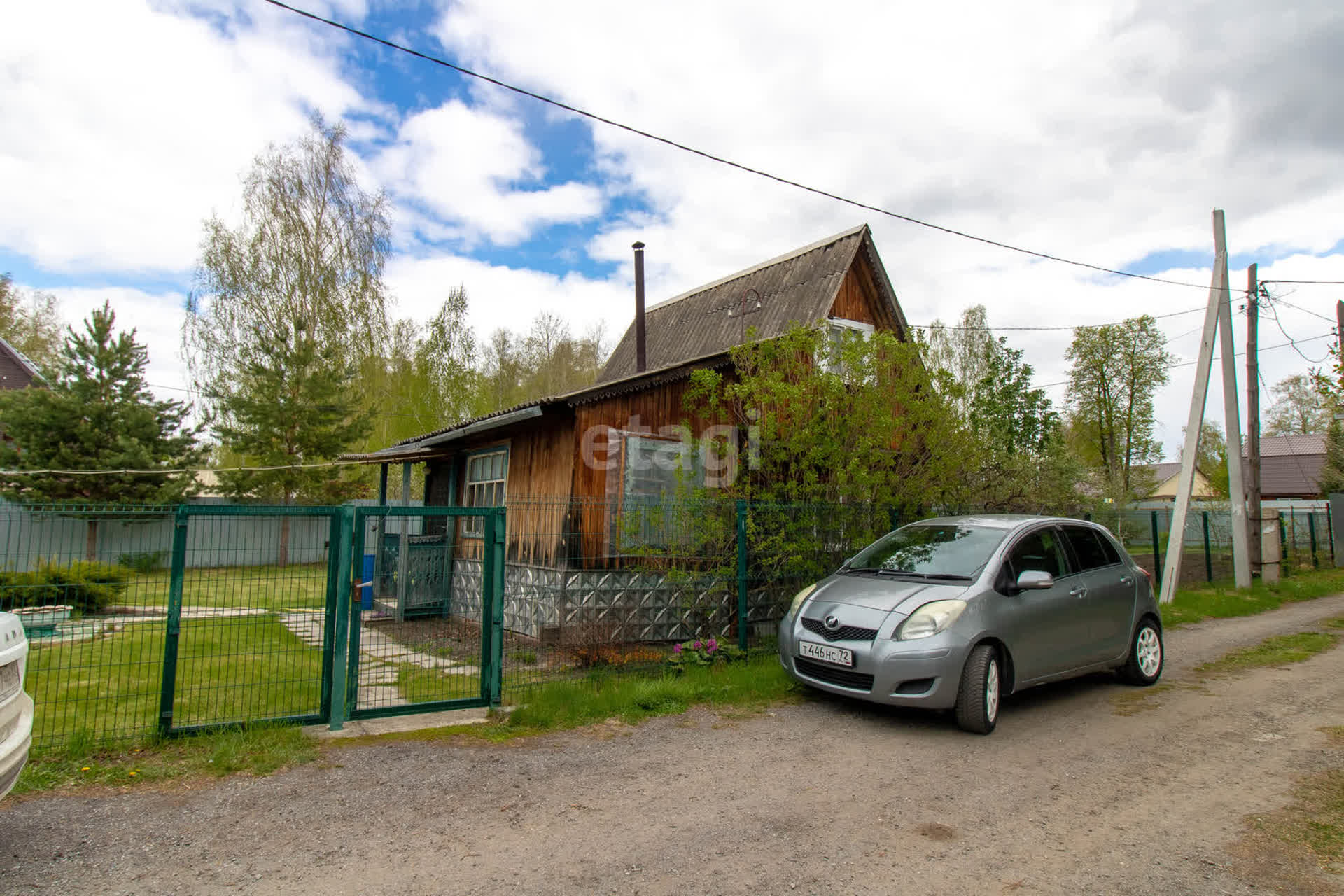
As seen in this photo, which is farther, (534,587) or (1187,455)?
(1187,455)

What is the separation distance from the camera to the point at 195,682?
686 cm

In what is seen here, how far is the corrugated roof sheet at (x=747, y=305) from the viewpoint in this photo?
13.3 m

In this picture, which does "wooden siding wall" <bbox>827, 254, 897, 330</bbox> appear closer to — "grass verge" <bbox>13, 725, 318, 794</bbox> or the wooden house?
the wooden house

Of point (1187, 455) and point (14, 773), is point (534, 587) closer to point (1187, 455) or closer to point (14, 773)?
point (14, 773)

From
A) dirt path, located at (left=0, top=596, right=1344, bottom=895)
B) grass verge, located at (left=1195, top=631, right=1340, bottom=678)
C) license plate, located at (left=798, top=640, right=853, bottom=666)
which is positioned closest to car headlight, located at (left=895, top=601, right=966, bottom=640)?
license plate, located at (left=798, top=640, right=853, bottom=666)

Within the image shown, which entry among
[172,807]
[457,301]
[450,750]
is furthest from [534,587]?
[457,301]

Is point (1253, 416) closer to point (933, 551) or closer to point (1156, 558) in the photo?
point (1156, 558)

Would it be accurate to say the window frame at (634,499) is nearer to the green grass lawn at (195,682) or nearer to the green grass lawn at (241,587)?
the green grass lawn at (241,587)

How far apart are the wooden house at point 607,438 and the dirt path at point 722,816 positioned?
258cm

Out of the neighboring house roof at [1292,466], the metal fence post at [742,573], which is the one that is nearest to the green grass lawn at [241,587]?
the metal fence post at [742,573]

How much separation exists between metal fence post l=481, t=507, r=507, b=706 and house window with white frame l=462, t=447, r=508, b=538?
17.8ft

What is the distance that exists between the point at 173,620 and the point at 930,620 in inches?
211

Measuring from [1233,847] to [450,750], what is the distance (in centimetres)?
464

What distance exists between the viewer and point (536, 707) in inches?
235
